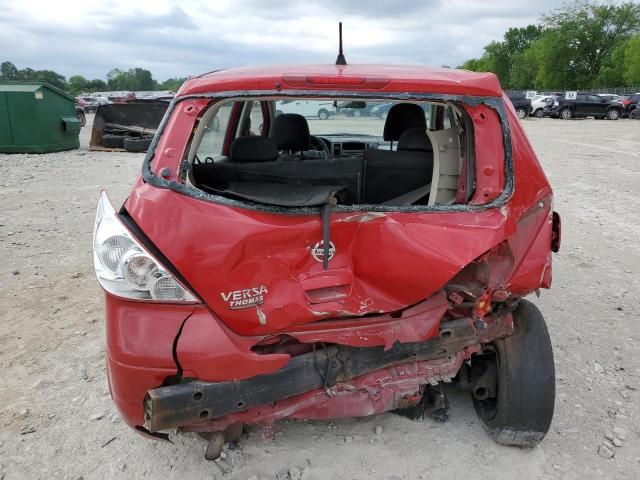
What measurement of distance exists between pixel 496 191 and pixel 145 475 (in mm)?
2076

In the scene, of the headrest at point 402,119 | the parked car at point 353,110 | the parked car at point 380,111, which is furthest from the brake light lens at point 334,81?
the parked car at point 380,111

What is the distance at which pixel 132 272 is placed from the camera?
2.12 m

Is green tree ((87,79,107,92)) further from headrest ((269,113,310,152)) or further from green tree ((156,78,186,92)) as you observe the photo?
headrest ((269,113,310,152))

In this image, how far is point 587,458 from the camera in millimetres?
2660

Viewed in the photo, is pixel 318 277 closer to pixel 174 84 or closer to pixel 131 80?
pixel 174 84

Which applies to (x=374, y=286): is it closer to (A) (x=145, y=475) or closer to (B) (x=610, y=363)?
(A) (x=145, y=475)

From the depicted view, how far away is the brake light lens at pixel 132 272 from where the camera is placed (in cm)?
211

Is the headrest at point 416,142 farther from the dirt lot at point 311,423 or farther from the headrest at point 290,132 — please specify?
the dirt lot at point 311,423

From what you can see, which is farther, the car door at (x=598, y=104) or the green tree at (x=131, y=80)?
the green tree at (x=131, y=80)

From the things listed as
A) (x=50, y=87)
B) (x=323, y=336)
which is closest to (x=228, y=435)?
(x=323, y=336)

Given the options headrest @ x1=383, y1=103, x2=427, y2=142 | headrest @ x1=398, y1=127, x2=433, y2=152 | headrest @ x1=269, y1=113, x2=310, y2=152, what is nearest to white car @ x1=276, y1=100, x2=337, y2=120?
headrest @ x1=269, y1=113, x2=310, y2=152

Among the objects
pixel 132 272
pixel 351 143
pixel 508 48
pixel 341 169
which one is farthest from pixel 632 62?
pixel 132 272

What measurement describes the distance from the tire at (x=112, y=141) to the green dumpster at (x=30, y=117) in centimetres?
121

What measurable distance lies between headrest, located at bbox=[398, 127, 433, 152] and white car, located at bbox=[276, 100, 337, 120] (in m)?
0.95
